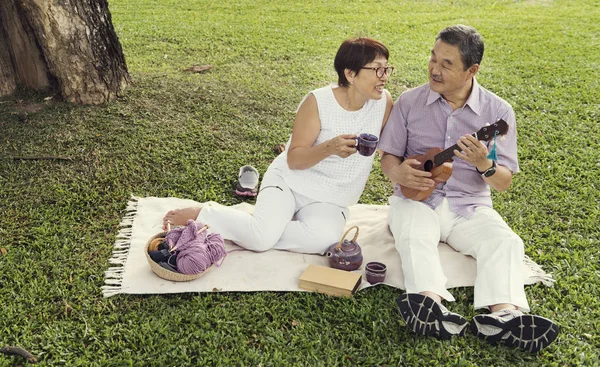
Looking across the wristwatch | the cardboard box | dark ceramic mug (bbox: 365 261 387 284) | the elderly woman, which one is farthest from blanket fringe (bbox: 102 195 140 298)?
the wristwatch

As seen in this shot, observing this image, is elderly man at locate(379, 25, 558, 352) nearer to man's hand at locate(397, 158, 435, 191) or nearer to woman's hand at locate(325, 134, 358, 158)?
man's hand at locate(397, 158, 435, 191)

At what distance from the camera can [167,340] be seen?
3.28 metres

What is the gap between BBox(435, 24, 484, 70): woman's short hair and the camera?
381 centimetres

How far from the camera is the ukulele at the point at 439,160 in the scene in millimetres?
3672

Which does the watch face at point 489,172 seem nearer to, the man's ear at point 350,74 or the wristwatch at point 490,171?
the wristwatch at point 490,171

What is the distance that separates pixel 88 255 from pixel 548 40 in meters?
7.76

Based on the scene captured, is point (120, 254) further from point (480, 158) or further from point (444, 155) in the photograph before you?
point (480, 158)

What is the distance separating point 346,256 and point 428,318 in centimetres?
79

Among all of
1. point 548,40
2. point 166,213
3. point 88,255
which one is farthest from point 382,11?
point 88,255

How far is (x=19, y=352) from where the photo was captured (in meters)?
3.15

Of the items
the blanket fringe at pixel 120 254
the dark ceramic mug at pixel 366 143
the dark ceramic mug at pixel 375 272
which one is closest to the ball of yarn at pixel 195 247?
the blanket fringe at pixel 120 254

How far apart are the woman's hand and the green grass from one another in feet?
2.45

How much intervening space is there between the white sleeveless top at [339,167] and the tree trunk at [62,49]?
267cm

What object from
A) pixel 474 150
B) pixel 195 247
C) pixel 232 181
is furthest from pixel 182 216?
pixel 474 150
